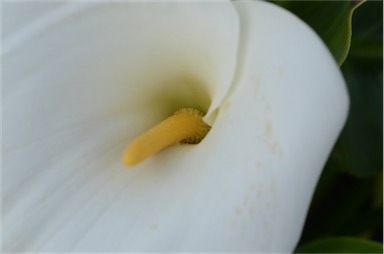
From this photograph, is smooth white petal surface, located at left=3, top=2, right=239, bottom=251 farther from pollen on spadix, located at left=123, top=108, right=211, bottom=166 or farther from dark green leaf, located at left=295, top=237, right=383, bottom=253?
dark green leaf, located at left=295, top=237, right=383, bottom=253

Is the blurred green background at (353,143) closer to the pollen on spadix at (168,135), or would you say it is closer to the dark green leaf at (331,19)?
the dark green leaf at (331,19)

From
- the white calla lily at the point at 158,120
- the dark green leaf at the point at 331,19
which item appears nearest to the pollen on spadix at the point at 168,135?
the white calla lily at the point at 158,120

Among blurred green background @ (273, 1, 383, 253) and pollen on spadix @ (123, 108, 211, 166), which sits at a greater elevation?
pollen on spadix @ (123, 108, 211, 166)

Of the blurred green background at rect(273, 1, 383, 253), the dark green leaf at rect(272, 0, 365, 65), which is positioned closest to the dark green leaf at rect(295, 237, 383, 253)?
the blurred green background at rect(273, 1, 383, 253)

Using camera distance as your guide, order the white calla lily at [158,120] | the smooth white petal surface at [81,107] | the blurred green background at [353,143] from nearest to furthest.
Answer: the white calla lily at [158,120]
the smooth white petal surface at [81,107]
the blurred green background at [353,143]

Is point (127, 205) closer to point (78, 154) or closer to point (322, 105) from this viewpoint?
point (78, 154)

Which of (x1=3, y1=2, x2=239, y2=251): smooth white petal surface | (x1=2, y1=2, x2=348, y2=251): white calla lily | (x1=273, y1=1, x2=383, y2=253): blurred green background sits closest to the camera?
(x1=2, y1=2, x2=348, y2=251): white calla lily
